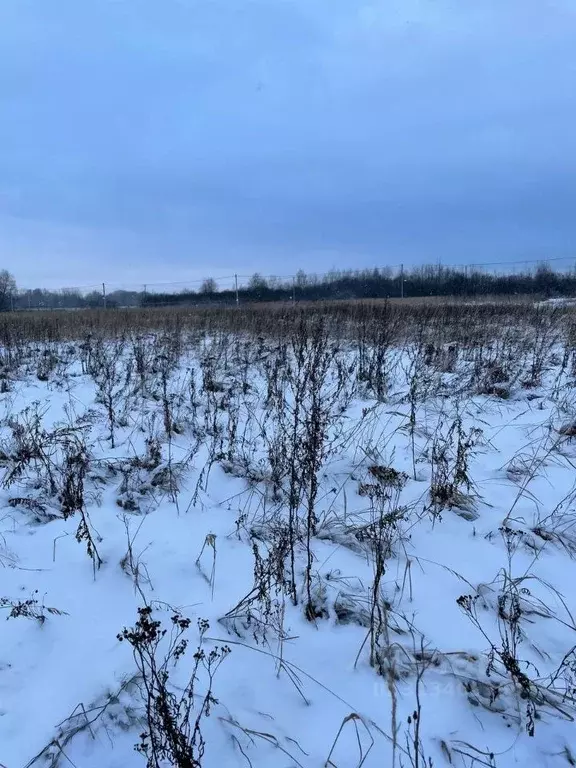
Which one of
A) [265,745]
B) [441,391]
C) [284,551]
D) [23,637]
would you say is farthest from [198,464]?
[441,391]

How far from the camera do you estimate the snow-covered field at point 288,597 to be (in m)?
1.60

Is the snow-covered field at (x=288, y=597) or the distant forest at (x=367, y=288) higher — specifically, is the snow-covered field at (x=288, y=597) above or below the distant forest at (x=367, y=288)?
below

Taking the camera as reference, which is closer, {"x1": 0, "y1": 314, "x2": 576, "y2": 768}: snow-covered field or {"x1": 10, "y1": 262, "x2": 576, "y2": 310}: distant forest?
{"x1": 0, "y1": 314, "x2": 576, "y2": 768}: snow-covered field

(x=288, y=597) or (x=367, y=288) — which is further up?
(x=367, y=288)

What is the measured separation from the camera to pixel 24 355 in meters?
8.09

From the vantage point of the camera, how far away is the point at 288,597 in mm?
2271

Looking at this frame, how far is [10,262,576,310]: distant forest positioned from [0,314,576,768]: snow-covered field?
1909 cm

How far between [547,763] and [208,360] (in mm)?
5924

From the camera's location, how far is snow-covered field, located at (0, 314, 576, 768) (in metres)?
1.60

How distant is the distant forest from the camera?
76.8ft

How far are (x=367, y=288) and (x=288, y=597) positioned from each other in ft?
90.7

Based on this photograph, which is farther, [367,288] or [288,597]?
[367,288]

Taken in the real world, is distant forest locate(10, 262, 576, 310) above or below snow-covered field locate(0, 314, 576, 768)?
above

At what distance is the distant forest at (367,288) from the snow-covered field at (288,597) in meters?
19.1
